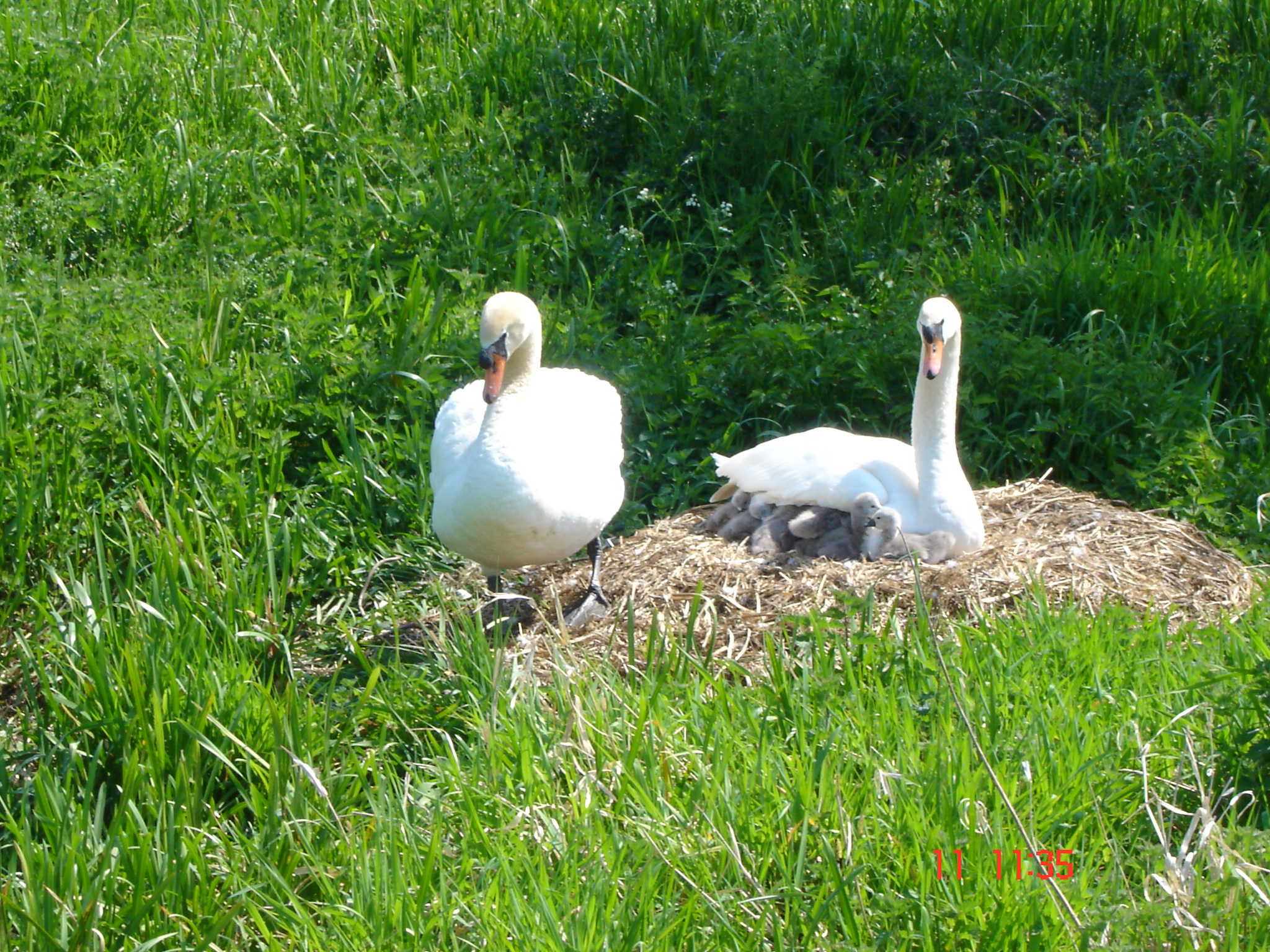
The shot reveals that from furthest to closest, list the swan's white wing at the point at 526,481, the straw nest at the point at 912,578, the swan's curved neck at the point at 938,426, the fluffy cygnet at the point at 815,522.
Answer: the fluffy cygnet at the point at 815,522 → the swan's curved neck at the point at 938,426 → the straw nest at the point at 912,578 → the swan's white wing at the point at 526,481

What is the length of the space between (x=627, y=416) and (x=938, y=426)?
150 cm

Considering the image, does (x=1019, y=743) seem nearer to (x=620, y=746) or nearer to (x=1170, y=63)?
(x=620, y=746)

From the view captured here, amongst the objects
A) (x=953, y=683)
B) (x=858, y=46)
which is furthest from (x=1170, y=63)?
(x=953, y=683)

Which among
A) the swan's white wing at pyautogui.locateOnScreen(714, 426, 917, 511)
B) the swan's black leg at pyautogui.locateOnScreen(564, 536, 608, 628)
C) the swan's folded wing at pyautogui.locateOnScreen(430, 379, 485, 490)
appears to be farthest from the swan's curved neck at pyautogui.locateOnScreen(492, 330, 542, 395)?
the swan's white wing at pyautogui.locateOnScreen(714, 426, 917, 511)

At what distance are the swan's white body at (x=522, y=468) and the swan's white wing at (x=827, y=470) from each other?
1.66 feet

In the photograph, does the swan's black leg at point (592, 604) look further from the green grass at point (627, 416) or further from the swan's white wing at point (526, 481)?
the green grass at point (627, 416)

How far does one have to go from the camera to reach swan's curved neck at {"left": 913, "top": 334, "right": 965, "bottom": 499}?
427 cm

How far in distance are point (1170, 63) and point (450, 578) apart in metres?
5.17

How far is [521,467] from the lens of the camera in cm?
380

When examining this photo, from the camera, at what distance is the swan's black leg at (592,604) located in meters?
4.20
